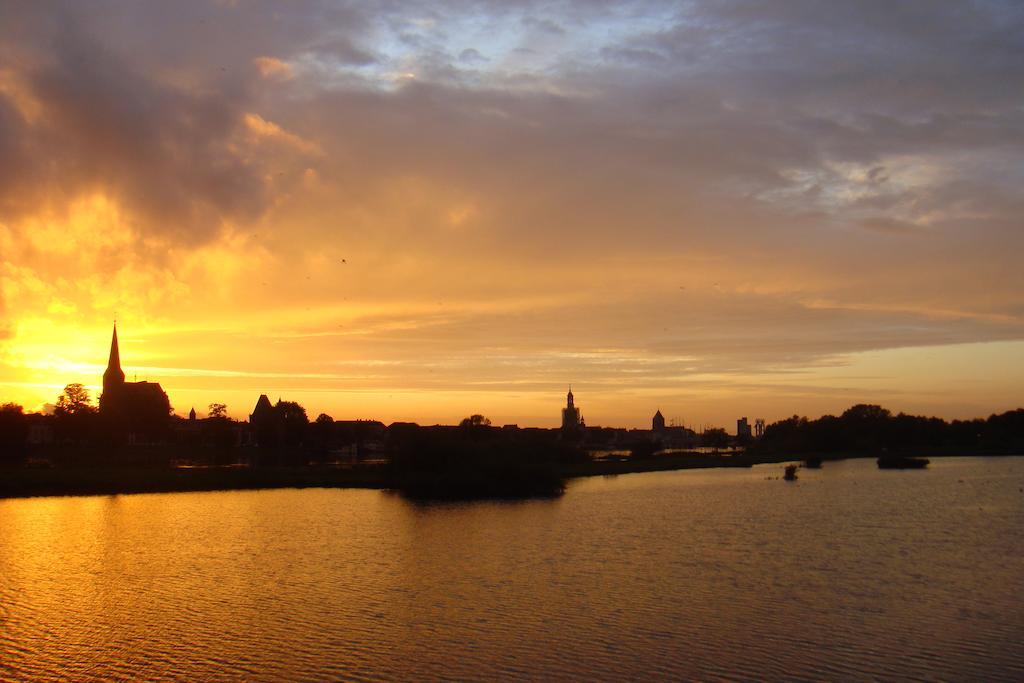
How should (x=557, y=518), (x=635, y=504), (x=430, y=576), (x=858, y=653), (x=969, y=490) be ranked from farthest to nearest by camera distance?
(x=969, y=490)
(x=635, y=504)
(x=557, y=518)
(x=430, y=576)
(x=858, y=653)

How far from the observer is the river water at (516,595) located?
2747 cm

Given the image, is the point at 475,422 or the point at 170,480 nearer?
the point at 170,480

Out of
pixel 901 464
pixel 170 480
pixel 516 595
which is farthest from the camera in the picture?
pixel 901 464

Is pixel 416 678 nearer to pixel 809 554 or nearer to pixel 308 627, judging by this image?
pixel 308 627

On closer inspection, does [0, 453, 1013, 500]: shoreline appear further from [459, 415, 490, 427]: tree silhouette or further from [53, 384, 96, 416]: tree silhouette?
[53, 384, 96, 416]: tree silhouette

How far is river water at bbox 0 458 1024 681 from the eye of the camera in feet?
90.1

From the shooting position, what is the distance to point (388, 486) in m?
96.7

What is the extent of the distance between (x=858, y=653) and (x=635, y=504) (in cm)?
4926

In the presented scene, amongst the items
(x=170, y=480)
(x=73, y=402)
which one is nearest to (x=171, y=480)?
(x=170, y=480)

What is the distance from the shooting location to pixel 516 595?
37250mm

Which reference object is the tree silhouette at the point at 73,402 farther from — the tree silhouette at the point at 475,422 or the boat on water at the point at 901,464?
the boat on water at the point at 901,464

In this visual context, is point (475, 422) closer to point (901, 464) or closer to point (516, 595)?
point (901, 464)

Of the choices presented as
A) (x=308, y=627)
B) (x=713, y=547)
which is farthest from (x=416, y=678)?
(x=713, y=547)

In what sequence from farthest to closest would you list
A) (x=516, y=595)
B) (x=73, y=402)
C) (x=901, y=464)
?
(x=73, y=402)
(x=901, y=464)
(x=516, y=595)
